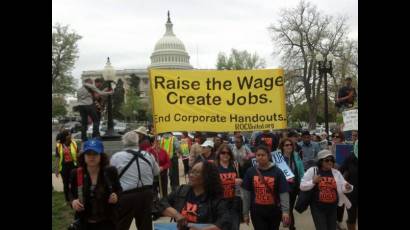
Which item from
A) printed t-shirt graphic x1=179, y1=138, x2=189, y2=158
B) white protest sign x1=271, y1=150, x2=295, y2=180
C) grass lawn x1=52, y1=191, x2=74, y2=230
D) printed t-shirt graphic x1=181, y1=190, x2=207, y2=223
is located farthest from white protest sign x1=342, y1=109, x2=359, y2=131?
printed t-shirt graphic x1=181, y1=190, x2=207, y2=223

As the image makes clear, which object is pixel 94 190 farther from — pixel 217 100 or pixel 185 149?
pixel 185 149

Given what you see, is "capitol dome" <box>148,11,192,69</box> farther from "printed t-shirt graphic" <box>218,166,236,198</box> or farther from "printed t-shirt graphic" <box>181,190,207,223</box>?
"printed t-shirt graphic" <box>181,190,207,223</box>

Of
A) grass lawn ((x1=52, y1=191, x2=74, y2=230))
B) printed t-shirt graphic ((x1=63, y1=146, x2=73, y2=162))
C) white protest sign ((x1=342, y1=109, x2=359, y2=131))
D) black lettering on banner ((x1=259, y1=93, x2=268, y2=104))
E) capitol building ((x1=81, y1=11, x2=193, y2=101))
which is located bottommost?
grass lawn ((x1=52, y1=191, x2=74, y2=230))

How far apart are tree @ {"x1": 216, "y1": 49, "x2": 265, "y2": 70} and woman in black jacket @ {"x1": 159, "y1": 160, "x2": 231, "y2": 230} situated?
48451mm

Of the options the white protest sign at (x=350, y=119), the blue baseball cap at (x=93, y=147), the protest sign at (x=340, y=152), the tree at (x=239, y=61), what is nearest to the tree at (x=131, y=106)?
the tree at (x=239, y=61)

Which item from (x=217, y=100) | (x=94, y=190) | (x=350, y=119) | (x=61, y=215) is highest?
(x=217, y=100)

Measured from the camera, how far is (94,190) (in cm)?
469

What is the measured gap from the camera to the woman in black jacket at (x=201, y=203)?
13.8 ft

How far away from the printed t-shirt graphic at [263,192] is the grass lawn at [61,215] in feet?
12.8

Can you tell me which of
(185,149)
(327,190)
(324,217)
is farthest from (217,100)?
(185,149)

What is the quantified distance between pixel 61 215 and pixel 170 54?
106980 millimetres

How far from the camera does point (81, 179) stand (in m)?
4.75

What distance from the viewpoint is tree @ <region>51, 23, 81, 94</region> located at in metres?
48.0
